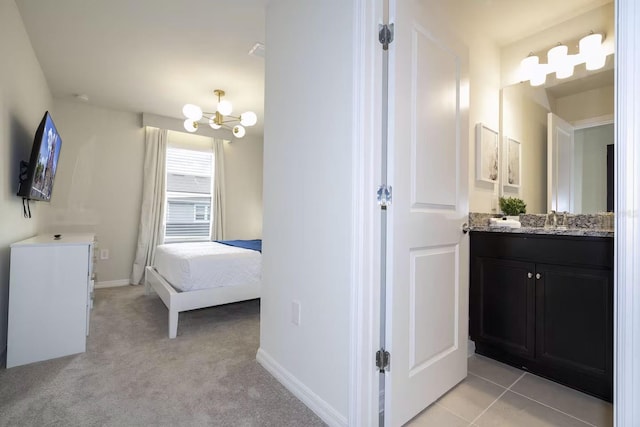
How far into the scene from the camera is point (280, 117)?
1901mm

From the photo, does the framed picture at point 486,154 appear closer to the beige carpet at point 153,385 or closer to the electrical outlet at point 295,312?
the electrical outlet at point 295,312

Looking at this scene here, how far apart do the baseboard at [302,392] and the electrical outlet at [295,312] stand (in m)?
0.31

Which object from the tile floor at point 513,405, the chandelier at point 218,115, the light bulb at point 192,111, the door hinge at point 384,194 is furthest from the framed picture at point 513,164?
the light bulb at point 192,111

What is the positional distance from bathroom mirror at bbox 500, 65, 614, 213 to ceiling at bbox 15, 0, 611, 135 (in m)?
0.52

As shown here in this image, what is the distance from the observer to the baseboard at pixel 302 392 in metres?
1.40

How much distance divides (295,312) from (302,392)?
0.41 metres

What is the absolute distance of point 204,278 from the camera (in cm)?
261

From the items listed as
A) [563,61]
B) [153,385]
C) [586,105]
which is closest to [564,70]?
[563,61]

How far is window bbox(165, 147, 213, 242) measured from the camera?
4.62 m

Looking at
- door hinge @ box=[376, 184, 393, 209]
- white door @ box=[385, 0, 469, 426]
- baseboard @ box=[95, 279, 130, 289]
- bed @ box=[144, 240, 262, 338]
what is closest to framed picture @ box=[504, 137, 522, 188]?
white door @ box=[385, 0, 469, 426]

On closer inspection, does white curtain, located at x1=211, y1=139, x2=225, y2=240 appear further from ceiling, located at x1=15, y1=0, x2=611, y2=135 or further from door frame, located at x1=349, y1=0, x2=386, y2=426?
door frame, located at x1=349, y1=0, x2=386, y2=426

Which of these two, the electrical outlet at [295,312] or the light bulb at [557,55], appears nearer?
the electrical outlet at [295,312]

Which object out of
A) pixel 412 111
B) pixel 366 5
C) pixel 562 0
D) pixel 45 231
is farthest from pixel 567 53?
pixel 45 231

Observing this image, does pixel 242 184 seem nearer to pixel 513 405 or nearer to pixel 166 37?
pixel 166 37
